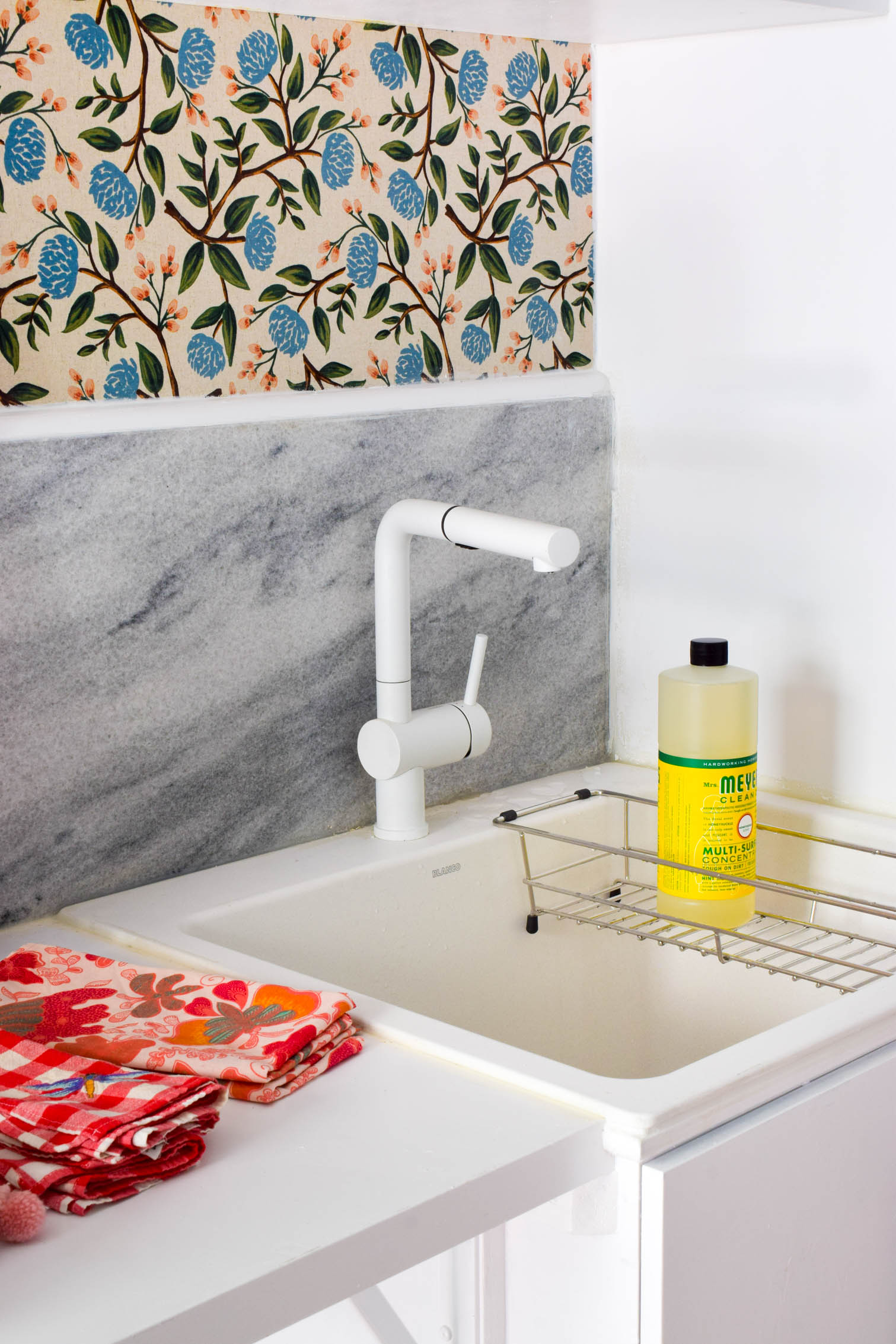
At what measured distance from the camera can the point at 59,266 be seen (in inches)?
42.8

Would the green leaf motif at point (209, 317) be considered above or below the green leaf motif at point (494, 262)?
below

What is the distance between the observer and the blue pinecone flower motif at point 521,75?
138 cm

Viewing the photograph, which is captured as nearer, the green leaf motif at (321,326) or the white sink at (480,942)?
the white sink at (480,942)

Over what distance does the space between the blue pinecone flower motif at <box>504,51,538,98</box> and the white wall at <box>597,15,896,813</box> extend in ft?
0.33

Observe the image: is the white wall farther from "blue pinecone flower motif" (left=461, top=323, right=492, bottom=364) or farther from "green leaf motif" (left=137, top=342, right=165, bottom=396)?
"green leaf motif" (left=137, top=342, right=165, bottom=396)

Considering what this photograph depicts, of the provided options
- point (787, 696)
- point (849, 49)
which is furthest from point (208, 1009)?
point (849, 49)

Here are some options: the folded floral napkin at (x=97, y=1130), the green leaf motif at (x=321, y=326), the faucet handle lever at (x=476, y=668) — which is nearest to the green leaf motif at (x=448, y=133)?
the green leaf motif at (x=321, y=326)

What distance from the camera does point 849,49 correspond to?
1.26m

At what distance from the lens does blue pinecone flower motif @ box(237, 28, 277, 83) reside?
1166 mm

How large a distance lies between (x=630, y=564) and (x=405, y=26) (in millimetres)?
559

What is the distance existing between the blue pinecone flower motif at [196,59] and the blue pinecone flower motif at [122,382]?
220 millimetres

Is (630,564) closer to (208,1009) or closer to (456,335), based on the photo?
(456,335)

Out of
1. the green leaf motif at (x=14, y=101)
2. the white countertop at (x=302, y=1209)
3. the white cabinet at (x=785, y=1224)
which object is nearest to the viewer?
the white countertop at (x=302, y=1209)

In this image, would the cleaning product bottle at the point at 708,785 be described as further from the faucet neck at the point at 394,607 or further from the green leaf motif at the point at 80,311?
the green leaf motif at the point at 80,311
